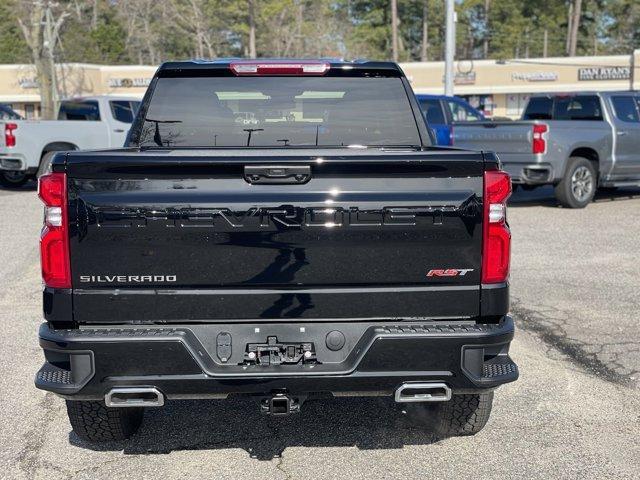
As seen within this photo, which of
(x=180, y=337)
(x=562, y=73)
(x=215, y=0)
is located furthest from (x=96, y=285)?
(x=215, y=0)

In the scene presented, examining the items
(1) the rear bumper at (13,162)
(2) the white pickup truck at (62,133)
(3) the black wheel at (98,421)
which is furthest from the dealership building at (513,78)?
(3) the black wheel at (98,421)

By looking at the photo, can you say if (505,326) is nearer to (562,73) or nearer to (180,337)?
(180,337)

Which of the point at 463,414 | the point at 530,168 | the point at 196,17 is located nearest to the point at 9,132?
the point at 530,168

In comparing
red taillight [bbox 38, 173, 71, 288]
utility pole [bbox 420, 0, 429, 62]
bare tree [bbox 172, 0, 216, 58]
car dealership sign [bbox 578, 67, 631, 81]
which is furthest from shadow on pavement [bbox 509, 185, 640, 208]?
utility pole [bbox 420, 0, 429, 62]

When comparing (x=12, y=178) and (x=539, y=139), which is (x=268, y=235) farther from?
(x=12, y=178)

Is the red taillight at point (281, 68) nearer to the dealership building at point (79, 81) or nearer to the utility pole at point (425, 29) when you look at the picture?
the dealership building at point (79, 81)

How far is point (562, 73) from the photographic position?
2333 inches

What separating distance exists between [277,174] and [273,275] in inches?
16.9

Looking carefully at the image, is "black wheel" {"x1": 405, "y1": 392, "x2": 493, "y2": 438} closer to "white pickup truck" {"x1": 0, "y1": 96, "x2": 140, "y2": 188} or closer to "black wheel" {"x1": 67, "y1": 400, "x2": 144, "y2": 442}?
"black wheel" {"x1": 67, "y1": 400, "x2": 144, "y2": 442}

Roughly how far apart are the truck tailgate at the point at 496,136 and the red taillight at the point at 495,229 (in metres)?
9.62

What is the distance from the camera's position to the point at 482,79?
200 feet

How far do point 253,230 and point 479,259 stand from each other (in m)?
0.98

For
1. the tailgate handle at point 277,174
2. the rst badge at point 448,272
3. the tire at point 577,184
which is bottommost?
the tire at point 577,184

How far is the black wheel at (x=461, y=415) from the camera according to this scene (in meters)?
4.27
